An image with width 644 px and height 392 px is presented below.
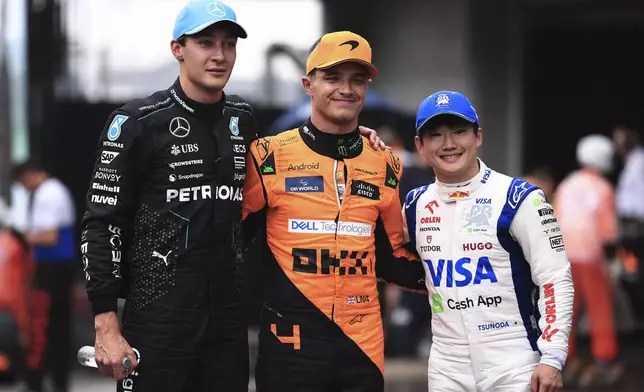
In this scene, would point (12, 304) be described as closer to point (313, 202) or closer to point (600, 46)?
point (313, 202)

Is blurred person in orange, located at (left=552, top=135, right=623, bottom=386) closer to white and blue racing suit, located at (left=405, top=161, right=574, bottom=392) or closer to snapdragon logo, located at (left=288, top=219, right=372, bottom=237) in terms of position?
white and blue racing suit, located at (left=405, top=161, right=574, bottom=392)

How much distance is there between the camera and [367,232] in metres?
4.50

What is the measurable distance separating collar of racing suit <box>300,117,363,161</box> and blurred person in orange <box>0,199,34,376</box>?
6430 millimetres

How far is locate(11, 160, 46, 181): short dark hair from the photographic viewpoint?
10.5 m

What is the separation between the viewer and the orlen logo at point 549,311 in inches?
165

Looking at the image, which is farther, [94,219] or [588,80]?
[588,80]

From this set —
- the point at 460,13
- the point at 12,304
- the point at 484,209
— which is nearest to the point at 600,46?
the point at 460,13

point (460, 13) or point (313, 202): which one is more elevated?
point (460, 13)

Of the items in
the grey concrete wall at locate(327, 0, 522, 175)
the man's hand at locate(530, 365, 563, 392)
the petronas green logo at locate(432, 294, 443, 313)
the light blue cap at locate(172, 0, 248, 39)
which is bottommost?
the man's hand at locate(530, 365, 563, 392)

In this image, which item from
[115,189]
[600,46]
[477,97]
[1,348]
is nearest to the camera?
[115,189]

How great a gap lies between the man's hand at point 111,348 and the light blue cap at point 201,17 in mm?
1127

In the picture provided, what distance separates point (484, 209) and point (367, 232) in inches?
18.8

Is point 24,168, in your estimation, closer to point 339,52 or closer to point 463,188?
point 339,52

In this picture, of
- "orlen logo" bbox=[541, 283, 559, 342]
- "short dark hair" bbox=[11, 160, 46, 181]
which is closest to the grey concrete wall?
"short dark hair" bbox=[11, 160, 46, 181]
